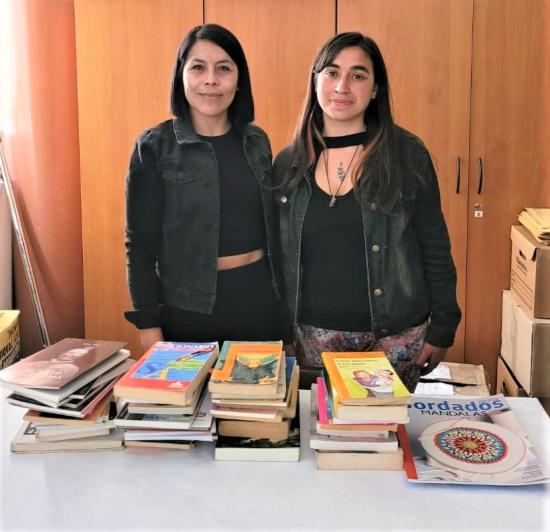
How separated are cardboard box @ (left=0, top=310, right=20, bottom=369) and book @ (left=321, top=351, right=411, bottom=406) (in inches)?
63.5

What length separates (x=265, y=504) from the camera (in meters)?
1.06

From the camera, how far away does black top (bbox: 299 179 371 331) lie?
177 cm

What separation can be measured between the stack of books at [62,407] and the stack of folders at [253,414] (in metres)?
0.20

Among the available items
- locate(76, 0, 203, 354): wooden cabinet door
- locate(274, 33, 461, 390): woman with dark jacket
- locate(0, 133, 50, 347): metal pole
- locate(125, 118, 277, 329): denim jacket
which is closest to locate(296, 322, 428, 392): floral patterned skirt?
locate(274, 33, 461, 390): woman with dark jacket

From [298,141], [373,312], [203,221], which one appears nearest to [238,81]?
[298,141]

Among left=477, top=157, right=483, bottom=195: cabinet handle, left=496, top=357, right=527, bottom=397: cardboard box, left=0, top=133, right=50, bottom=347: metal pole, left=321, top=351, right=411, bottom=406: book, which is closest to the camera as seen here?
left=321, top=351, right=411, bottom=406: book

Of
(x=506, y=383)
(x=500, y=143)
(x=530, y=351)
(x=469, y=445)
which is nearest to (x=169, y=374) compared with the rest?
(x=469, y=445)

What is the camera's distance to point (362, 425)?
3.80 ft

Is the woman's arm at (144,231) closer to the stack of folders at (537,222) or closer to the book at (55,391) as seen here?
the book at (55,391)

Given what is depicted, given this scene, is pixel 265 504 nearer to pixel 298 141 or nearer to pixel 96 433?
pixel 96 433

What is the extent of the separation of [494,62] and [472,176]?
399mm

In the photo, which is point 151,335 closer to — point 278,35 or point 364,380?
point 364,380

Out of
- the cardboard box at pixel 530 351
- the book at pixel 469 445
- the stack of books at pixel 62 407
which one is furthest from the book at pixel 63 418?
the cardboard box at pixel 530 351

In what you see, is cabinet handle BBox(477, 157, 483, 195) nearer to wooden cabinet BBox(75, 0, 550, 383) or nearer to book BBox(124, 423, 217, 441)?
wooden cabinet BBox(75, 0, 550, 383)
